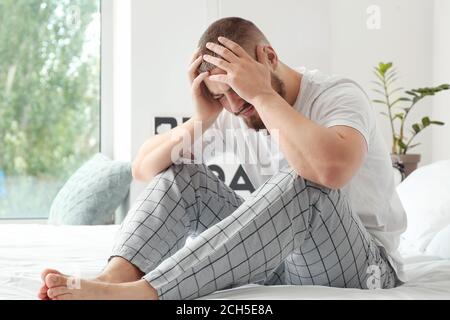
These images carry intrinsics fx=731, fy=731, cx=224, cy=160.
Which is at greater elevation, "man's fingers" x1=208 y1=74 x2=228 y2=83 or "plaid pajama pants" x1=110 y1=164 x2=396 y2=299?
"man's fingers" x1=208 y1=74 x2=228 y2=83

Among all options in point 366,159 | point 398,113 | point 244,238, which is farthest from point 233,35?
point 398,113

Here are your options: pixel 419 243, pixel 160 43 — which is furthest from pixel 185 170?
pixel 160 43

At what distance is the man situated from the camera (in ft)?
4.07

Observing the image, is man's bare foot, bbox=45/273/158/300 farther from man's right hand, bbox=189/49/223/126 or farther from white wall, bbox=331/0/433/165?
white wall, bbox=331/0/433/165

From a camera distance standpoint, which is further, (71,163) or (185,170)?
(71,163)

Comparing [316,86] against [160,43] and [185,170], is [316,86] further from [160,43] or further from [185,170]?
[160,43]

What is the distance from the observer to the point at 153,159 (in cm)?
156

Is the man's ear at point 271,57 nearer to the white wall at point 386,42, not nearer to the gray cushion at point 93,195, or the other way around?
the gray cushion at point 93,195

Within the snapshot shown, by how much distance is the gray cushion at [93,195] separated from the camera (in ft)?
9.09

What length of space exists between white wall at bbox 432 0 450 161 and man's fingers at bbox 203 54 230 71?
5.86 ft

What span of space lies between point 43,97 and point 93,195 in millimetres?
668

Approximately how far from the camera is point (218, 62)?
1.46m

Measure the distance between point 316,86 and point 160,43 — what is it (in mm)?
1627

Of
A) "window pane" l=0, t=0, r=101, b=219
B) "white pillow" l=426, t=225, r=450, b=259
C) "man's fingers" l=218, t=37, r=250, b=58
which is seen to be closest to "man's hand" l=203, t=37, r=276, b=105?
"man's fingers" l=218, t=37, r=250, b=58
